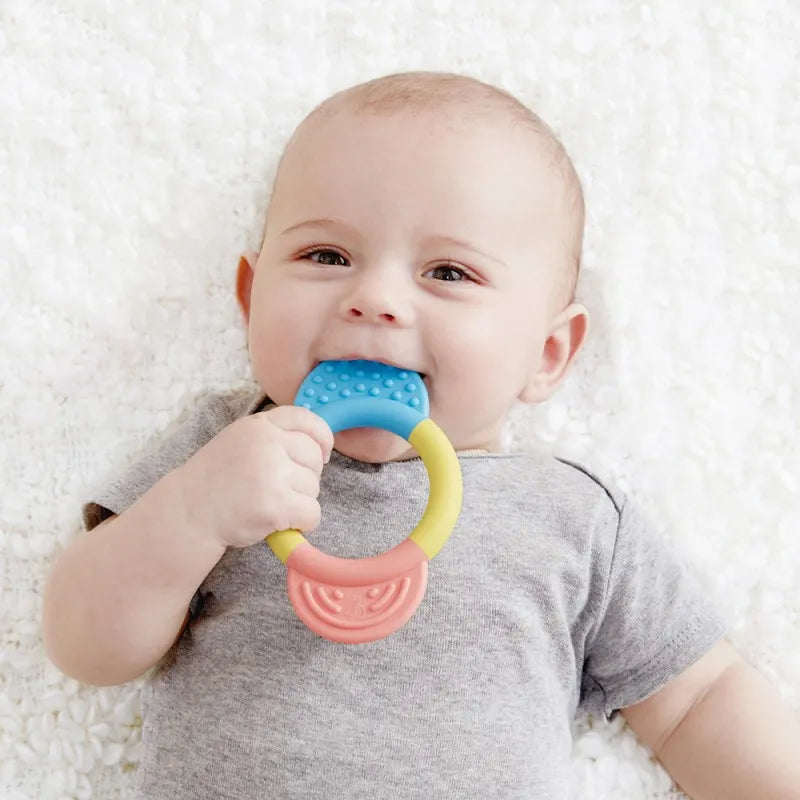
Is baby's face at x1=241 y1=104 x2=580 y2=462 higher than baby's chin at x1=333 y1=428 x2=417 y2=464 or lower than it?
higher

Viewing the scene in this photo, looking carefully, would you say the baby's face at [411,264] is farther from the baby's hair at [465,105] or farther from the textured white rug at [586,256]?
the textured white rug at [586,256]

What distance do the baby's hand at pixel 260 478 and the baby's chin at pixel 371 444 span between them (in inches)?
4.2

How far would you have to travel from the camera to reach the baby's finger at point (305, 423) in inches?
44.7

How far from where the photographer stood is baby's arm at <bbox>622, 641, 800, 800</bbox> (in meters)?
1.32

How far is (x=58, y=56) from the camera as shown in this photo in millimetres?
1549

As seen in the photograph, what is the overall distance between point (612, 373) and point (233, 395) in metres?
0.49

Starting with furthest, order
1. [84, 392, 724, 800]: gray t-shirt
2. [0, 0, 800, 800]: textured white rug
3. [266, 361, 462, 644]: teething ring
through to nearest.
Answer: [0, 0, 800, 800]: textured white rug
[84, 392, 724, 800]: gray t-shirt
[266, 361, 462, 644]: teething ring

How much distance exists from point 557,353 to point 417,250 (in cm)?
27

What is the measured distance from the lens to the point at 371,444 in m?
1.26

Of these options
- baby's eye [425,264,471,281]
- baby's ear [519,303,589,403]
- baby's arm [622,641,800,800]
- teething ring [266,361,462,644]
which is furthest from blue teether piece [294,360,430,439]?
baby's arm [622,641,800,800]

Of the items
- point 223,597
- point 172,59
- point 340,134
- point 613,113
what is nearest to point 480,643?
point 223,597

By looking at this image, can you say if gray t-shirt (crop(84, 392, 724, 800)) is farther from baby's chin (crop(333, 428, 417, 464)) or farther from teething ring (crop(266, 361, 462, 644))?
teething ring (crop(266, 361, 462, 644))

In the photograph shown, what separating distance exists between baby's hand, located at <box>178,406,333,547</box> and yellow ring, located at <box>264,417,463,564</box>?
16 millimetres

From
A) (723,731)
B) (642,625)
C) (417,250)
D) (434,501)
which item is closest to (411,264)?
(417,250)
